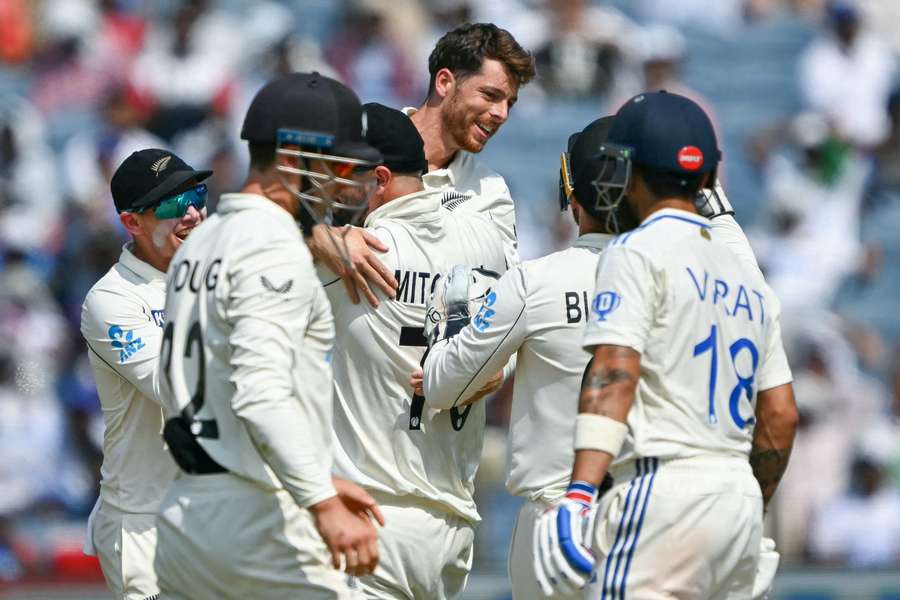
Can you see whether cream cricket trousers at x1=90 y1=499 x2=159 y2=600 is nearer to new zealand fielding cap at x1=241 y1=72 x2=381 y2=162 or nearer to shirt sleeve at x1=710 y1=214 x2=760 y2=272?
new zealand fielding cap at x1=241 y1=72 x2=381 y2=162

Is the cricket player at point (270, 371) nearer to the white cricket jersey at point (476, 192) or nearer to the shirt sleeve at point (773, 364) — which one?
the shirt sleeve at point (773, 364)

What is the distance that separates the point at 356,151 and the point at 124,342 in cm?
143

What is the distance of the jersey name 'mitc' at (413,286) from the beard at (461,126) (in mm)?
1199

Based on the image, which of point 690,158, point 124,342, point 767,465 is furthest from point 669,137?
point 124,342

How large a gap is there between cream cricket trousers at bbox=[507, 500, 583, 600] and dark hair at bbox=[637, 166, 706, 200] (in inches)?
49.6

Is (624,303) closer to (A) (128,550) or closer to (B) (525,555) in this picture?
(B) (525,555)

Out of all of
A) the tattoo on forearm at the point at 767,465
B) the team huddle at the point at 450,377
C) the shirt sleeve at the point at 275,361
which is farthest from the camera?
the tattoo on forearm at the point at 767,465

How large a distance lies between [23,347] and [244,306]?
8.31 meters

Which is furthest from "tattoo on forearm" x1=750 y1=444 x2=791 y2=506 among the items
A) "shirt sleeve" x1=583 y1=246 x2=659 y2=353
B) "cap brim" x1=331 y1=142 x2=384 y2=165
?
"cap brim" x1=331 y1=142 x2=384 y2=165

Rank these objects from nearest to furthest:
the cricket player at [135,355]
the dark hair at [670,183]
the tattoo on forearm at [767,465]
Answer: the dark hair at [670,183] → the tattoo on forearm at [767,465] → the cricket player at [135,355]

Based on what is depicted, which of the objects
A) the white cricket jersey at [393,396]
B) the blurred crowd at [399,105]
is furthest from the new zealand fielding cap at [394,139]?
the blurred crowd at [399,105]

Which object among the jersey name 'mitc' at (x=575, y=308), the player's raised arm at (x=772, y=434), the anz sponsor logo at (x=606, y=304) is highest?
the anz sponsor logo at (x=606, y=304)

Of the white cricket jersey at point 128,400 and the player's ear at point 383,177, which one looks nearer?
the white cricket jersey at point 128,400

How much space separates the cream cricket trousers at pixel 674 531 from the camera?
4.16 m
